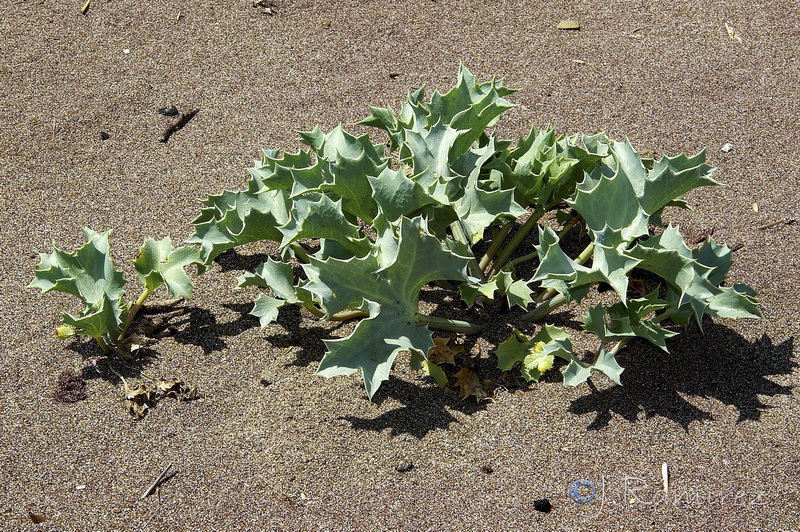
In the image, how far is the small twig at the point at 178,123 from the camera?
328 cm

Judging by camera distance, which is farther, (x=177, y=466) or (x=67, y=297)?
(x=67, y=297)

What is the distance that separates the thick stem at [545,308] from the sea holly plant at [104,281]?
40.1 inches

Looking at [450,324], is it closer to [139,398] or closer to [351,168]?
[351,168]

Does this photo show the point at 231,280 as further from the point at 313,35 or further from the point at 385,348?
the point at 313,35

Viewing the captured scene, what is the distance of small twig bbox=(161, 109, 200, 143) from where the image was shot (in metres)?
3.28

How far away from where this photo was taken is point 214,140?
326cm

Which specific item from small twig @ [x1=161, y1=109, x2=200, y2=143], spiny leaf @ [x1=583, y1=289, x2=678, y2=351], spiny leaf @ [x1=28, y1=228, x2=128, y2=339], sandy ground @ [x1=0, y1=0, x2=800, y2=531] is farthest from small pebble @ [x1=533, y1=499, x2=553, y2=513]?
small twig @ [x1=161, y1=109, x2=200, y2=143]

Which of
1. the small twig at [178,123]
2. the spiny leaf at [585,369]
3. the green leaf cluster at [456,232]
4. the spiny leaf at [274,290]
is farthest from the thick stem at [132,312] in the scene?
the spiny leaf at [585,369]

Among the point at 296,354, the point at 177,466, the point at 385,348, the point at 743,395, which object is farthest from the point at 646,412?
the point at 177,466

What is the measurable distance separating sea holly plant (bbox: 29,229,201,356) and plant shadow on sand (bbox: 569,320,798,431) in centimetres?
124

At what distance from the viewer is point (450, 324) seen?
2387mm

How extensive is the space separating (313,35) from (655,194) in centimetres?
207

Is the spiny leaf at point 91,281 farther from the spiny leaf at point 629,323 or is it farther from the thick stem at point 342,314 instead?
the spiny leaf at point 629,323

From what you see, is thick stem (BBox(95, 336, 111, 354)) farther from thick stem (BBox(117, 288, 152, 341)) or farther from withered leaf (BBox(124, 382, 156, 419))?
withered leaf (BBox(124, 382, 156, 419))
